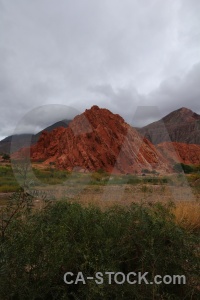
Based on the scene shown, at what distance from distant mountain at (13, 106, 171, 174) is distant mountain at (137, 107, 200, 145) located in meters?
22.6

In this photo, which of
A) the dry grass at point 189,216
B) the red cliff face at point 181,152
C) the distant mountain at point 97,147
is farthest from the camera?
the red cliff face at point 181,152

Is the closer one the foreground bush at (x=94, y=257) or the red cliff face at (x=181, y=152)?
the foreground bush at (x=94, y=257)

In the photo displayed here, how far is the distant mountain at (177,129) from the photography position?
3120 inches

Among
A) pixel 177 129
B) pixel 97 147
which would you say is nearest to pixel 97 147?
pixel 97 147

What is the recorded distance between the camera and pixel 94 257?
8.80 ft

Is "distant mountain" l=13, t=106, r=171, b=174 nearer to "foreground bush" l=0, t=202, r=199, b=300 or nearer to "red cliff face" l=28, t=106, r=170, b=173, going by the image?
"red cliff face" l=28, t=106, r=170, b=173

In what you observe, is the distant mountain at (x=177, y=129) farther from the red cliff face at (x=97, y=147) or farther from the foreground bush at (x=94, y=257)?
the foreground bush at (x=94, y=257)

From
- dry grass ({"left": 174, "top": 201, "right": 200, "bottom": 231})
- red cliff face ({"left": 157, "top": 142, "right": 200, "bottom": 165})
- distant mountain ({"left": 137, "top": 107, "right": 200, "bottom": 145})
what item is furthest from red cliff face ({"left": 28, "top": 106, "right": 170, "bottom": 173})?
dry grass ({"left": 174, "top": 201, "right": 200, "bottom": 231})

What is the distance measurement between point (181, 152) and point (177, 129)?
30.1 meters

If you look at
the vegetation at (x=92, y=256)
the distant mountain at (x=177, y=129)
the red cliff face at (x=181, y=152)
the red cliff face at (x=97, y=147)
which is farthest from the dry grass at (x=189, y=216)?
the distant mountain at (x=177, y=129)

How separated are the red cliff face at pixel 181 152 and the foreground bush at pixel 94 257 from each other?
55.7 meters

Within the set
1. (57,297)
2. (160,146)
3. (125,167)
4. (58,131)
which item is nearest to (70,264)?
(57,297)

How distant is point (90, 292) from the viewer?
2.48 m

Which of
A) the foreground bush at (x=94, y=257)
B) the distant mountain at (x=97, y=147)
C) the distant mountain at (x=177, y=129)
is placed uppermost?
the distant mountain at (x=177, y=129)
